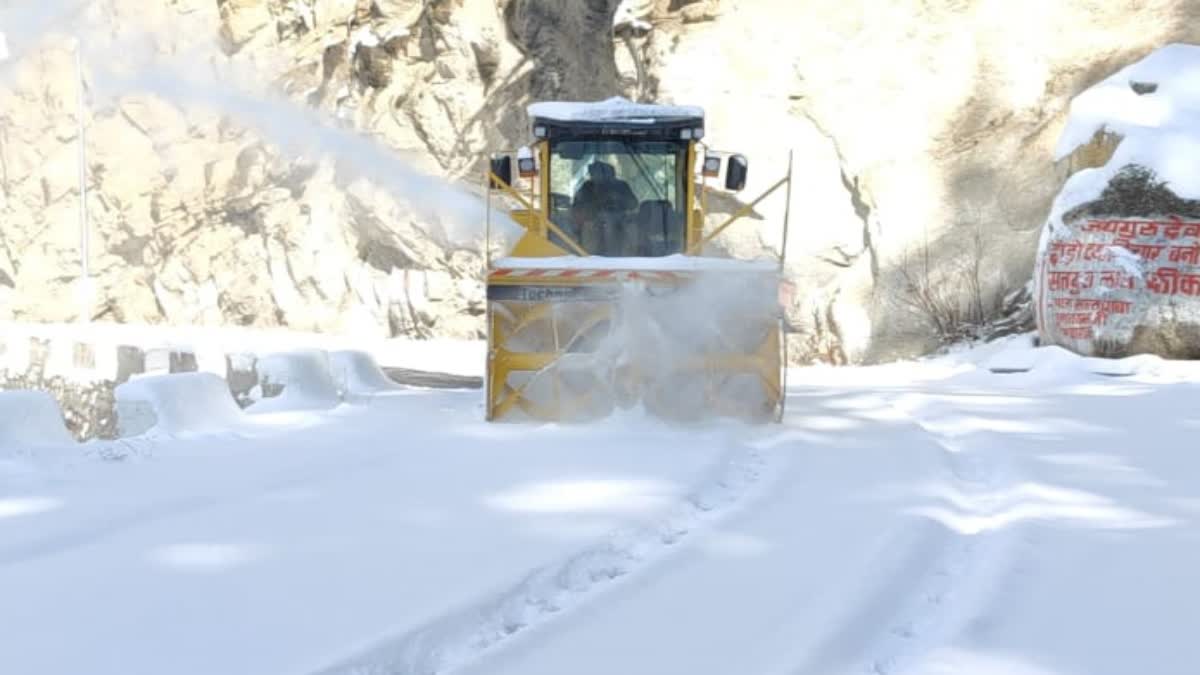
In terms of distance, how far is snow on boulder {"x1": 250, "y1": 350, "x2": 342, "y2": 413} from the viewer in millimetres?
8977

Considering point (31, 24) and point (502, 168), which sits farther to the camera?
point (31, 24)

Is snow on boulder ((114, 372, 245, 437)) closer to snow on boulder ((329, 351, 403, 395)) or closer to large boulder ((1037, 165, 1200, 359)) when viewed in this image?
snow on boulder ((329, 351, 403, 395))

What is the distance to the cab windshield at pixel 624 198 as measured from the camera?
372 inches

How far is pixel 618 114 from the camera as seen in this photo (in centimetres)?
920

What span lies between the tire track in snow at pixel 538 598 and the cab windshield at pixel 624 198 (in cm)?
432

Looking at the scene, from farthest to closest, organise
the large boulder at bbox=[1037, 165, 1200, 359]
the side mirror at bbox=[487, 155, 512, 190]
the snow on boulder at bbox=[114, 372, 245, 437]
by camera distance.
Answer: the large boulder at bbox=[1037, 165, 1200, 359] → the side mirror at bbox=[487, 155, 512, 190] → the snow on boulder at bbox=[114, 372, 245, 437]

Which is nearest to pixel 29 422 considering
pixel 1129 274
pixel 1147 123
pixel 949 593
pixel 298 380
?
pixel 298 380

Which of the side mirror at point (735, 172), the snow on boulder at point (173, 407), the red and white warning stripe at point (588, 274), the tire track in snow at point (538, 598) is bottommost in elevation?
the tire track in snow at point (538, 598)

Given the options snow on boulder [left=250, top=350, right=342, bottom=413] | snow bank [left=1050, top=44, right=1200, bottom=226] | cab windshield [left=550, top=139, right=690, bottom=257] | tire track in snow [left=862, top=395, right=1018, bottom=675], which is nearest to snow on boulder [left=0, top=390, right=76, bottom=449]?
snow on boulder [left=250, top=350, right=342, bottom=413]

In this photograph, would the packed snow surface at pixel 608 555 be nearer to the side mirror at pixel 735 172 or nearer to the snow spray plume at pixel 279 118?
the side mirror at pixel 735 172

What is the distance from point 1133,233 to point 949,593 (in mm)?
9622

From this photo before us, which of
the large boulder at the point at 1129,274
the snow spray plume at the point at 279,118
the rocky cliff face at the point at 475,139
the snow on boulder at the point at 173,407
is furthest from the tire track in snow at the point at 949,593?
the snow spray plume at the point at 279,118

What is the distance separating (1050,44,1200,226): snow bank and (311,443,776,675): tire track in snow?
29.0 feet

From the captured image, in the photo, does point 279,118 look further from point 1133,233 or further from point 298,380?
point 1133,233
